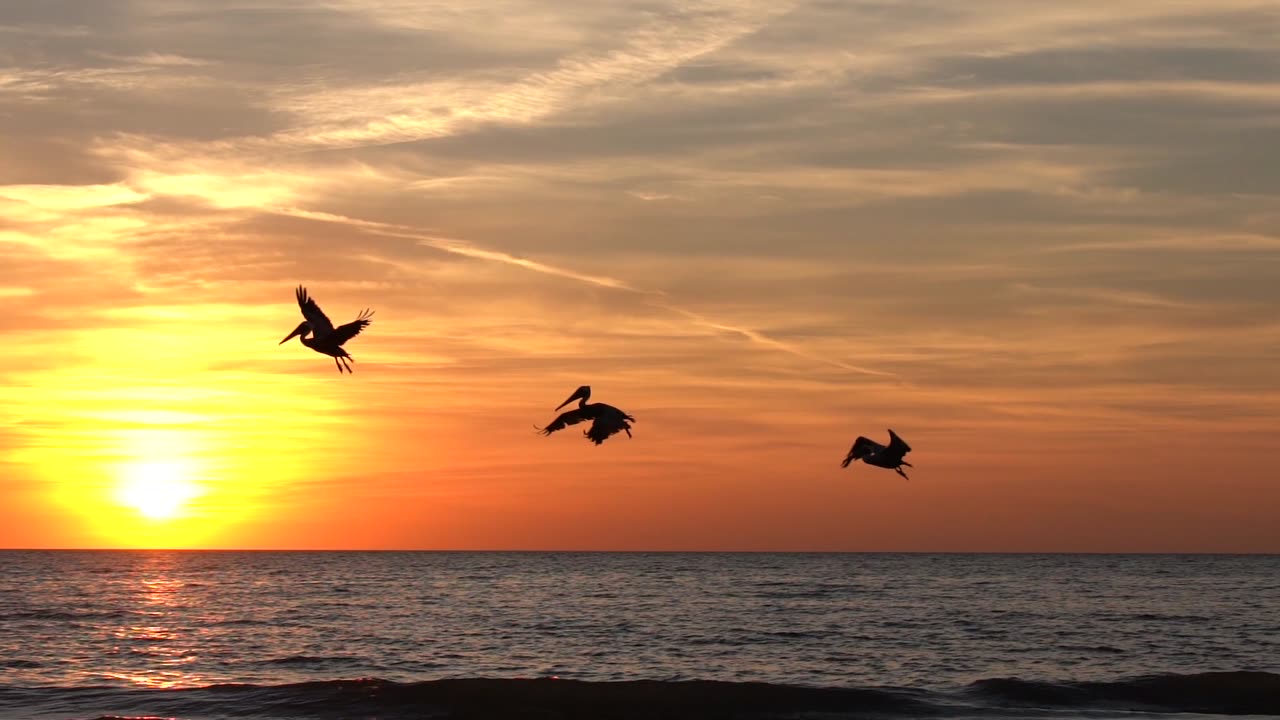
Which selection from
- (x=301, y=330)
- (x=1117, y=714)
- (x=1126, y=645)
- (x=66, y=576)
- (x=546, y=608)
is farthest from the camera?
(x=66, y=576)

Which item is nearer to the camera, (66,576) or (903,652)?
(903,652)

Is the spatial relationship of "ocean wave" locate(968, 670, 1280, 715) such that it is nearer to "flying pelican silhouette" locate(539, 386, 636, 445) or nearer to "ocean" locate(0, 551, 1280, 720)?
"ocean" locate(0, 551, 1280, 720)

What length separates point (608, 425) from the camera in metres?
30.0

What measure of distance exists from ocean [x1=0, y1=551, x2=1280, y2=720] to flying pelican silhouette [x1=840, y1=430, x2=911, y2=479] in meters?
10.6

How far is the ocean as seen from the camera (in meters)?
41.2

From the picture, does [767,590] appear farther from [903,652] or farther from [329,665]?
[329,665]

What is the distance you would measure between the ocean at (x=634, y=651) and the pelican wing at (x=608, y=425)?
12.6 meters

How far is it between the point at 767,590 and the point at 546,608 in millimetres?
28517

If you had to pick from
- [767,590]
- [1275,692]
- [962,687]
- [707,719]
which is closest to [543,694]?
[707,719]

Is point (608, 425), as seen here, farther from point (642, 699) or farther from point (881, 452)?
point (642, 699)

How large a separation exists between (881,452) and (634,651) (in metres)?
27.2

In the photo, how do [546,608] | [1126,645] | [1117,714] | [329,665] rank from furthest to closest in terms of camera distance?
[546,608]
[1126,645]
[329,665]
[1117,714]

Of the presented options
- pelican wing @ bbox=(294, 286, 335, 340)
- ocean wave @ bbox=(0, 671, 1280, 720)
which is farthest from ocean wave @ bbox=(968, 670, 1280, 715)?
pelican wing @ bbox=(294, 286, 335, 340)

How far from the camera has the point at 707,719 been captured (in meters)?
39.6
